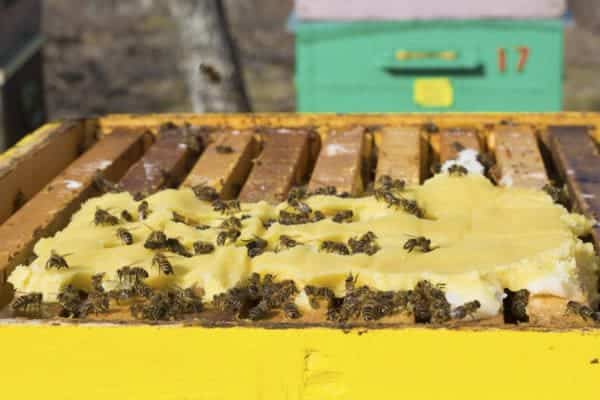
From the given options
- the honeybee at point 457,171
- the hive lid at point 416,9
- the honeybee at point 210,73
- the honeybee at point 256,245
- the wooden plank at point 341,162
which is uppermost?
the honeybee at point 256,245

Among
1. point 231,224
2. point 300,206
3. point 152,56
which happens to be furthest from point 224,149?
point 152,56

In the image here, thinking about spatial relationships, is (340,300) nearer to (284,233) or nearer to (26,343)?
(284,233)

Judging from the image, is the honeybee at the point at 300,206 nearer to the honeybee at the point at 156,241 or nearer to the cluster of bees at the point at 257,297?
the cluster of bees at the point at 257,297

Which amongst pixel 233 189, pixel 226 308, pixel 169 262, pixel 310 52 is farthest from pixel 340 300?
pixel 310 52

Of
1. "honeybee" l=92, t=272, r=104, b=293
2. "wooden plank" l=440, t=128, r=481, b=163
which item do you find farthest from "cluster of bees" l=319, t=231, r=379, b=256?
"wooden plank" l=440, t=128, r=481, b=163

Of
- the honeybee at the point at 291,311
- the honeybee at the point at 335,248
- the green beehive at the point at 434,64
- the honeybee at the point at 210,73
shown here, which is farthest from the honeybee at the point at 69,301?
the honeybee at the point at 210,73

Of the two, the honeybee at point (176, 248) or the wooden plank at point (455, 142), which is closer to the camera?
the honeybee at point (176, 248)

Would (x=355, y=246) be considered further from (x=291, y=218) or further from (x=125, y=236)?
(x=125, y=236)
